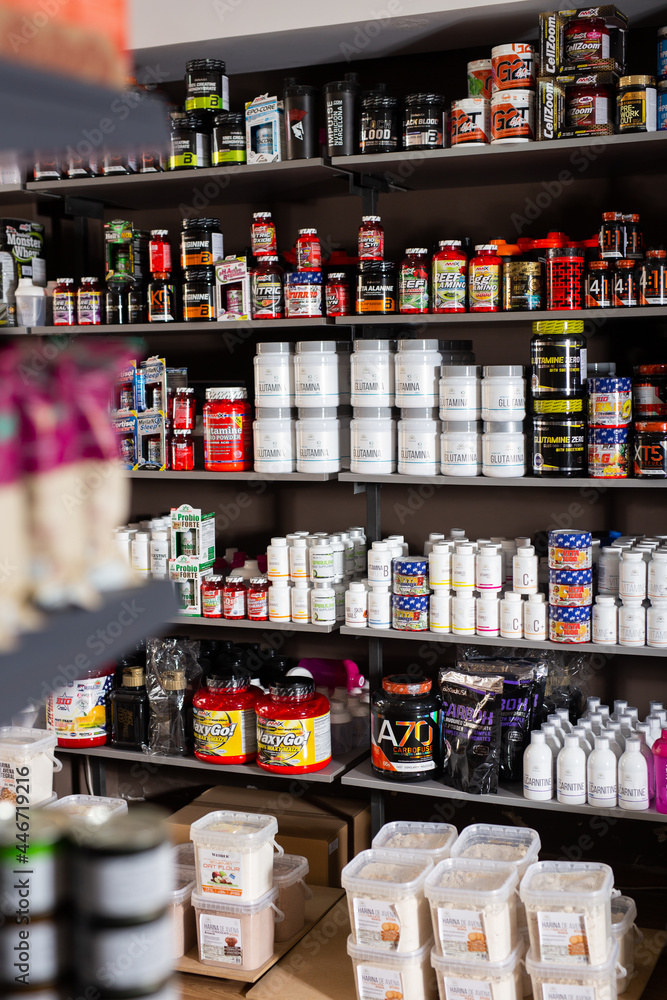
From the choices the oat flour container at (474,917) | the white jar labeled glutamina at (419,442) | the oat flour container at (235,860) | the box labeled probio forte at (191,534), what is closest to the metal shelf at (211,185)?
the white jar labeled glutamina at (419,442)

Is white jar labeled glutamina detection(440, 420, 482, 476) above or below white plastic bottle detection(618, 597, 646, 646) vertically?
above

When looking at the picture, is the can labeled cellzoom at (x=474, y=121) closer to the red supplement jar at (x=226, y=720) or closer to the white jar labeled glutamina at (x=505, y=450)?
the white jar labeled glutamina at (x=505, y=450)

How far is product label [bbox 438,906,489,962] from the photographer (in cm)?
260

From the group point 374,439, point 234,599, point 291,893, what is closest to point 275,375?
point 374,439

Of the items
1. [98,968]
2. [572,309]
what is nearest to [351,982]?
[572,309]

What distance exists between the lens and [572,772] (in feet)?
9.77

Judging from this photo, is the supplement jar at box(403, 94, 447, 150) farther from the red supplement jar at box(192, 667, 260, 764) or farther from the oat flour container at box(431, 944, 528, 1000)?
the oat flour container at box(431, 944, 528, 1000)

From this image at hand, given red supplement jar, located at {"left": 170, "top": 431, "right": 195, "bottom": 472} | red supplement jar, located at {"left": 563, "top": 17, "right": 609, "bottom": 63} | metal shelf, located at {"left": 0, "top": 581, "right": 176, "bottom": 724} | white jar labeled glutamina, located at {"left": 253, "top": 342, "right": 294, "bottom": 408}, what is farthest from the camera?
red supplement jar, located at {"left": 170, "top": 431, "right": 195, "bottom": 472}

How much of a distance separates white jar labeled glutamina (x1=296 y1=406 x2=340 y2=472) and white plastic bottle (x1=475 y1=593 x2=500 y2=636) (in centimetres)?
64

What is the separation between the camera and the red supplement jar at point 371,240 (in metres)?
3.20

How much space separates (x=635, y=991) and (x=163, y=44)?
10.4 ft

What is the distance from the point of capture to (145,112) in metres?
0.80

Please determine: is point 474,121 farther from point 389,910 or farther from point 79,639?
point 79,639

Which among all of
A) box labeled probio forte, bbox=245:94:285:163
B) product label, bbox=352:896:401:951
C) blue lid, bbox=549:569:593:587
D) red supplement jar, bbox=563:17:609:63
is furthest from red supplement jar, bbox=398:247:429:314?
product label, bbox=352:896:401:951
